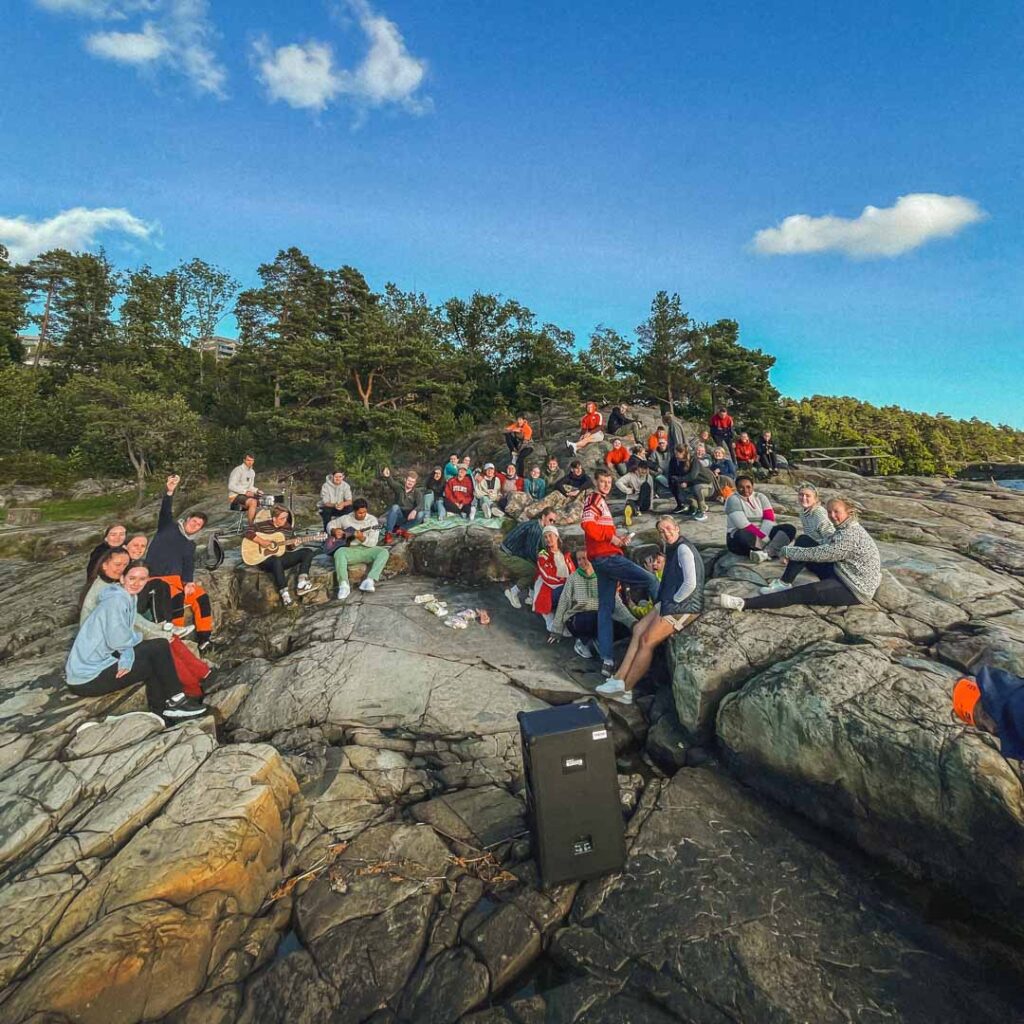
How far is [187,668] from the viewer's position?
6.35 meters

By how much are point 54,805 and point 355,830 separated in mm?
2624

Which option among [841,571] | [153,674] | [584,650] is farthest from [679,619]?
[153,674]

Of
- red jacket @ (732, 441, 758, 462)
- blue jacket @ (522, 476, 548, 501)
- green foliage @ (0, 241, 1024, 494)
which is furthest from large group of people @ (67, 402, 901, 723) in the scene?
green foliage @ (0, 241, 1024, 494)

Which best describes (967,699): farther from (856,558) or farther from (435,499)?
(435,499)

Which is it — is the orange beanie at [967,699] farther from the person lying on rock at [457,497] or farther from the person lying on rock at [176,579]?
the person lying on rock at [457,497]

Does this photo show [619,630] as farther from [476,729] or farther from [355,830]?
[355,830]

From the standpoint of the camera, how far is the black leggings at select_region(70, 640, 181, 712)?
548 cm

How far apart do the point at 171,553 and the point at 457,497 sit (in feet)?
21.4

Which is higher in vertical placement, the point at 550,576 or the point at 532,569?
the point at 550,576

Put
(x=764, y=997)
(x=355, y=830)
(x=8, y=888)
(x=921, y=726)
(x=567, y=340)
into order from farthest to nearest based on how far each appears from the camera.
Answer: (x=567, y=340), (x=355, y=830), (x=921, y=726), (x=8, y=888), (x=764, y=997)

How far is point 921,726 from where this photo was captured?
4.09 metres

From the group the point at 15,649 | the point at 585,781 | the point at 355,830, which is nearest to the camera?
the point at 585,781

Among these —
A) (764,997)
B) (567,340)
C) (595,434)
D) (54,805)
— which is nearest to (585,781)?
(764,997)

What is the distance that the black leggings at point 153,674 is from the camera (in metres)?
5.48
